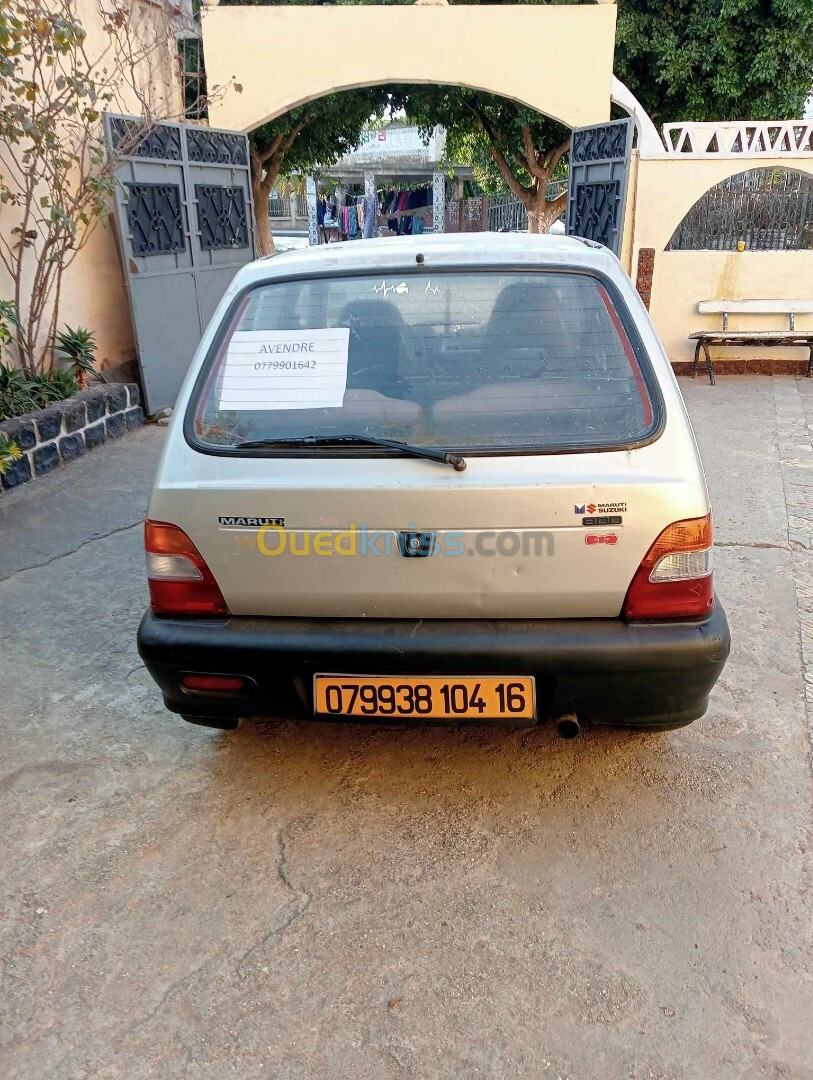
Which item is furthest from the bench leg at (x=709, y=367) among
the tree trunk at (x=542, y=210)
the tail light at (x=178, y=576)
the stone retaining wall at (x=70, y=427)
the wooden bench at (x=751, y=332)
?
the tree trunk at (x=542, y=210)

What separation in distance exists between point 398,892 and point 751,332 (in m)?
8.39

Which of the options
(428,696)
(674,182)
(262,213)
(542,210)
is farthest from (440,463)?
(542,210)

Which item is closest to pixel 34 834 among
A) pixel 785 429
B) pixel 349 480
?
pixel 349 480

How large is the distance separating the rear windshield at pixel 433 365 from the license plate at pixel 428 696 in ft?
2.13

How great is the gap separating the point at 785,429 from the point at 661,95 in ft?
27.5

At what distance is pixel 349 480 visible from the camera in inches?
90.9

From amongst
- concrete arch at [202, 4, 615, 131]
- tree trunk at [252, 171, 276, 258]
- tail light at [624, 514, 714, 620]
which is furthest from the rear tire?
tree trunk at [252, 171, 276, 258]

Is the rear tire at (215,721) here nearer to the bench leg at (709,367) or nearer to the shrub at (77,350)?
the shrub at (77,350)

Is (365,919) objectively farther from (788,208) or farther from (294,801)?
(788,208)

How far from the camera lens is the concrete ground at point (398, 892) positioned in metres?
1.91

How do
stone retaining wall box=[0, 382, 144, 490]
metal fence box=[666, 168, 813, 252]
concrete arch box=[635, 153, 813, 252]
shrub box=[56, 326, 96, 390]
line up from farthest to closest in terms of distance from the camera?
metal fence box=[666, 168, 813, 252] < concrete arch box=[635, 153, 813, 252] < shrub box=[56, 326, 96, 390] < stone retaining wall box=[0, 382, 144, 490]

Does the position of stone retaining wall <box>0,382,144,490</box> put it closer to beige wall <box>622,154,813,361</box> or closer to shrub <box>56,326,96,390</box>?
shrub <box>56,326,96,390</box>

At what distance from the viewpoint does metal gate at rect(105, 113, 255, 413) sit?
710 centimetres

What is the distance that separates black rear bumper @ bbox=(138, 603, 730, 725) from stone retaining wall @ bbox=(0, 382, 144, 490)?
148 inches
